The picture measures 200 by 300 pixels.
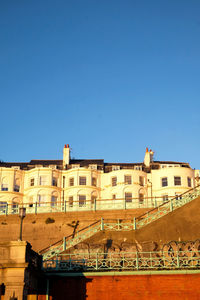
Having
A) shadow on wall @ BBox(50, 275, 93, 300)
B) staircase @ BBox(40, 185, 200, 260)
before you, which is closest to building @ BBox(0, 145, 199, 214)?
staircase @ BBox(40, 185, 200, 260)

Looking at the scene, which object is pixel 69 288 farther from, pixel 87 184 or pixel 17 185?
pixel 17 185

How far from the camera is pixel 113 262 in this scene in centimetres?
2511

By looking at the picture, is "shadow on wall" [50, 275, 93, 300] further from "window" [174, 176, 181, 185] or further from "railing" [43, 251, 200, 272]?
"window" [174, 176, 181, 185]

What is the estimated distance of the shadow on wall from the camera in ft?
75.7

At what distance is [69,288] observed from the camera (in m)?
23.2

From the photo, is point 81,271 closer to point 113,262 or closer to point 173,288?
point 113,262

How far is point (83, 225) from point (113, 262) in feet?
35.5

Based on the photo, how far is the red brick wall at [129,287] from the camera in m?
22.5

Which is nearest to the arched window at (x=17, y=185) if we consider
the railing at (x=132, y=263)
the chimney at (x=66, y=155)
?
the chimney at (x=66, y=155)

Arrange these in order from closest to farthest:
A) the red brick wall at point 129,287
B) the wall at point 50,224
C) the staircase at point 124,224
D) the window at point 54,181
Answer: the red brick wall at point 129,287 → the staircase at point 124,224 → the wall at point 50,224 → the window at point 54,181

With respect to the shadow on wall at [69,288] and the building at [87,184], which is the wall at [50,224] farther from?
the building at [87,184]

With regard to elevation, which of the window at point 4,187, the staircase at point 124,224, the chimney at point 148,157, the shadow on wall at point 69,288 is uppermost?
the chimney at point 148,157

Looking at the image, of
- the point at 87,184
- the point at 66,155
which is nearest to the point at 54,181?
the point at 87,184

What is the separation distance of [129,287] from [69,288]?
3390 mm
